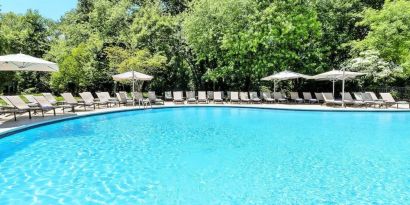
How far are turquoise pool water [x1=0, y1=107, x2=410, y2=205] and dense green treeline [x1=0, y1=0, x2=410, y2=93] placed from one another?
35.6ft

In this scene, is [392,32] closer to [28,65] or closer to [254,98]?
[254,98]

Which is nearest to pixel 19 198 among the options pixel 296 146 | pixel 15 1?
pixel 296 146

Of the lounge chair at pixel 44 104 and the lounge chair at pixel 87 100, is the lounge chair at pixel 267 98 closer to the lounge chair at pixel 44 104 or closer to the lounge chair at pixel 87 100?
the lounge chair at pixel 87 100

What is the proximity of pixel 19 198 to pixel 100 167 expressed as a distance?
1906mm

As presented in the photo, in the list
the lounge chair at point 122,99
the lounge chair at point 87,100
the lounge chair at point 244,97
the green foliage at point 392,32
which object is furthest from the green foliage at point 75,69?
the green foliage at point 392,32

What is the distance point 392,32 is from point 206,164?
18.7m

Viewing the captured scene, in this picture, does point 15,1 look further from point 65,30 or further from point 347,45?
point 347,45

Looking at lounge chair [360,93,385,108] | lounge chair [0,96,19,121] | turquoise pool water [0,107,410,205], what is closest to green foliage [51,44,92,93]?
lounge chair [0,96,19,121]

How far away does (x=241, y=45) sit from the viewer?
22.9 m

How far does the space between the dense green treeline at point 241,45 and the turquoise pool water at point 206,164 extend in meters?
10.8

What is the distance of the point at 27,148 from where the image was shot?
856 cm

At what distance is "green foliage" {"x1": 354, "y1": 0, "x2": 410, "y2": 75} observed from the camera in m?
20.7

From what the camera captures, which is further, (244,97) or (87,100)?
(244,97)

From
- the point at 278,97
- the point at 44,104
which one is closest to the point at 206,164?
the point at 44,104
